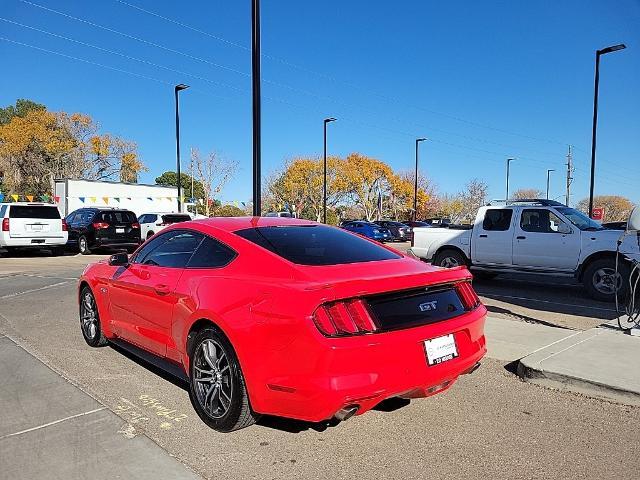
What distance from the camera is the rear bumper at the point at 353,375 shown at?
2.79 meters

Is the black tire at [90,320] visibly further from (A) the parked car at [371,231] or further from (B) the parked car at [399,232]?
(B) the parked car at [399,232]

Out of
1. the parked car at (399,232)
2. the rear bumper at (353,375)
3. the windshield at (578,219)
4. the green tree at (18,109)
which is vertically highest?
the green tree at (18,109)

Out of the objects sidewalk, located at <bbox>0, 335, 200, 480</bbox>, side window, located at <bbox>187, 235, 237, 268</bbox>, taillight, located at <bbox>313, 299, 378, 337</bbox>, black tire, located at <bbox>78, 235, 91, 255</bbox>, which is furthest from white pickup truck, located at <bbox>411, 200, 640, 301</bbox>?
black tire, located at <bbox>78, 235, 91, 255</bbox>

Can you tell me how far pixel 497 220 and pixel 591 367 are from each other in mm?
6585

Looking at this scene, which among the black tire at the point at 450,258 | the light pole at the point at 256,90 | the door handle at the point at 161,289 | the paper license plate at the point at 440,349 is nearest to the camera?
the paper license plate at the point at 440,349

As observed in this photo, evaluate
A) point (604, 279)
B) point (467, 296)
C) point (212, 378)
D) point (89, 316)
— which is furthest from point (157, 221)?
point (467, 296)

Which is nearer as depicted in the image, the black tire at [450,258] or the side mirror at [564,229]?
the side mirror at [564,229]

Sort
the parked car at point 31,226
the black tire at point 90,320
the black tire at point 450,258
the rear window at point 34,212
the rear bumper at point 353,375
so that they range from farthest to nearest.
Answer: the rear window at point 34,212 → the parked car at point 31,226 → the black tire at point 450,258 → the black tire at point 90,320 → the rear bumper at point 353,375

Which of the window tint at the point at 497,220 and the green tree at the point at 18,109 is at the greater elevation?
the green tree at the point at 18,109

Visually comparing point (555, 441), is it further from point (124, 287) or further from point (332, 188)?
point (332, 188)

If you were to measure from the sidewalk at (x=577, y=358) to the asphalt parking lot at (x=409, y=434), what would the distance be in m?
0.13

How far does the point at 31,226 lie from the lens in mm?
16641

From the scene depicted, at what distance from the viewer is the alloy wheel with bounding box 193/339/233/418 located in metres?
3.40

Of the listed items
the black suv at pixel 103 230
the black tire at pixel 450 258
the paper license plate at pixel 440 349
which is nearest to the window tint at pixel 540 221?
A: the black tire at pixel 450 258
